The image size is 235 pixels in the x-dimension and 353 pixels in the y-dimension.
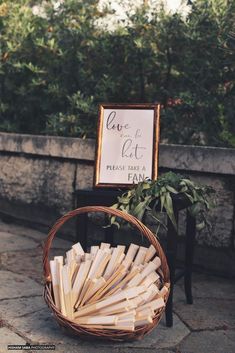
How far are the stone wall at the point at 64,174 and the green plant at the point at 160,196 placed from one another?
0.70 m

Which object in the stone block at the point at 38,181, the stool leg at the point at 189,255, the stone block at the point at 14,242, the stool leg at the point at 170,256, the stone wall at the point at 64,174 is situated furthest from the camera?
the stone block at the point at 38,181

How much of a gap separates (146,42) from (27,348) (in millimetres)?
3304

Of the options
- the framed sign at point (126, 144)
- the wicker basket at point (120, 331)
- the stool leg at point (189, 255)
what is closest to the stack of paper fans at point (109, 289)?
the wicker basket at point (120, 331)

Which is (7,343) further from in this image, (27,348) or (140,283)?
(140,283)

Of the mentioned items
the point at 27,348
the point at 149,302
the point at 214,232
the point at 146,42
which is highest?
the point at 146,42

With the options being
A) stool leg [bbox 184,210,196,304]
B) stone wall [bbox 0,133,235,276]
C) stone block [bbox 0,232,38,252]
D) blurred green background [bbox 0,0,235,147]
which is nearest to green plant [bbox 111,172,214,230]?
stool leg [bbox 184,210,196,304]

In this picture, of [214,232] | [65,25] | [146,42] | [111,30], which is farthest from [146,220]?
[65,25]

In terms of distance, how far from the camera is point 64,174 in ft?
15.8

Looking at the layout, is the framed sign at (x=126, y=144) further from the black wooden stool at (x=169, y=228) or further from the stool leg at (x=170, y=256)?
the stool leg at (x=170, y=256)

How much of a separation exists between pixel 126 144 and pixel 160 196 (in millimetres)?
622

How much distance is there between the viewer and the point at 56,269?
2.79m

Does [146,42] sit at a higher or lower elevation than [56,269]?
higher

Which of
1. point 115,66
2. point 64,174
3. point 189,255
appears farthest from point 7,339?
point 115,66

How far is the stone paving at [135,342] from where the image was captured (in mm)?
2627
